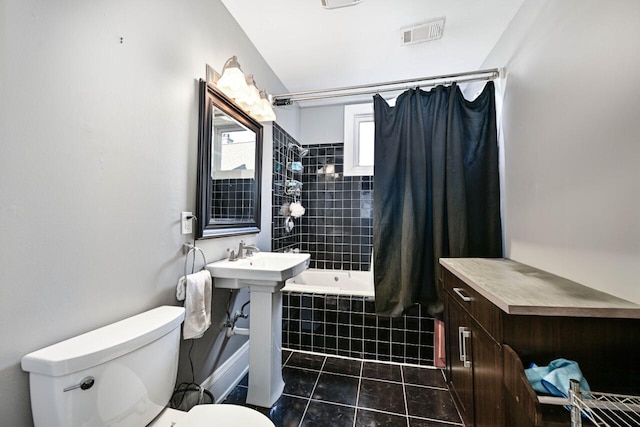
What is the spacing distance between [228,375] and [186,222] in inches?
45.2

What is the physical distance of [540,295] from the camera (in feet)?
2.98

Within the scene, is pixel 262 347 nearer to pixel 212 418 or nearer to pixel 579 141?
pixel 212 418

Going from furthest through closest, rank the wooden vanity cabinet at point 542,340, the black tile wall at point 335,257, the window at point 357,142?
the window at point 357,142
the black tile wall at point 335,257
the wooden vanity cabinet at point 542,340

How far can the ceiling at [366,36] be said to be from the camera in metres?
1.68

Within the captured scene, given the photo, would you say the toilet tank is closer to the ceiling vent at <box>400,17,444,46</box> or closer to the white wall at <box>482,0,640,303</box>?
the white wall at <box>482,0,640,303</box>

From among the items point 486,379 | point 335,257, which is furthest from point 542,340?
point 335,257

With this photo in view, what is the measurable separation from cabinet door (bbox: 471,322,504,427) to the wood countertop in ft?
0.61

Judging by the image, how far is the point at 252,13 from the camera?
68.5 inches

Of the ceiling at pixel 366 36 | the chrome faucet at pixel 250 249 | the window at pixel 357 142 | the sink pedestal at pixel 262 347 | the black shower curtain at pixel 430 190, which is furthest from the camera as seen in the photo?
the window at pixel 357 142

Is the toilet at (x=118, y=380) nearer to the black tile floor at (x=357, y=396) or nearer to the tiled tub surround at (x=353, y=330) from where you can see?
the black tile floor at (x=357, y=396)

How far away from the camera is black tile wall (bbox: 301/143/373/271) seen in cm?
317

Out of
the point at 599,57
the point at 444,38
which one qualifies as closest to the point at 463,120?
the point at 444,38

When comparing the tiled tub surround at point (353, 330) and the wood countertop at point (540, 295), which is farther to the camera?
the tiled tub surround at point (353, 330)

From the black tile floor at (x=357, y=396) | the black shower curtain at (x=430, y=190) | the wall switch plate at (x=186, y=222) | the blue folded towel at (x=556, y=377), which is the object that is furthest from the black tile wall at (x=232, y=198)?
the blue folded towel at (x=556, y=377)
